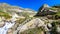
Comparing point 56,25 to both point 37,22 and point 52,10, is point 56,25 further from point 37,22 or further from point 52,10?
point 52,10

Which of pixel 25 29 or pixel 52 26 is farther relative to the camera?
pixel 25 29

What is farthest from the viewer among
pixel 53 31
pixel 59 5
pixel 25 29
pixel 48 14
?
pixel 59 5

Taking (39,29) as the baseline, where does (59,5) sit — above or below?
above

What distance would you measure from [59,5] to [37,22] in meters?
6.50

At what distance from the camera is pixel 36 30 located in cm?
1686

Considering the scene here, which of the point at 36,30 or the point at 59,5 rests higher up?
the point at 59,5

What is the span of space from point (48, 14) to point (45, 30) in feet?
14.9

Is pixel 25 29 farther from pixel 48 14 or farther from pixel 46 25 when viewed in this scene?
pixel 48 14

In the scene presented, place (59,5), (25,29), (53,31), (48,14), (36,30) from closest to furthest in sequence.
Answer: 1. (53,31)
2. (36,30)
3. (25,29)
4. (48,14)
5. (59,5)

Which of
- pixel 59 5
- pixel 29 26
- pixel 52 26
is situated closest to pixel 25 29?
pixel 29 26

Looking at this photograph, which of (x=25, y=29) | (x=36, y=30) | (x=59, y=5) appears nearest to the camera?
(x=36, y=30)

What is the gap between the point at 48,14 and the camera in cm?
2064

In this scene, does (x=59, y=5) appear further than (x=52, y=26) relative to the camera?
Yes

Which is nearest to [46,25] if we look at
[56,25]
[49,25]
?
[49,25]
